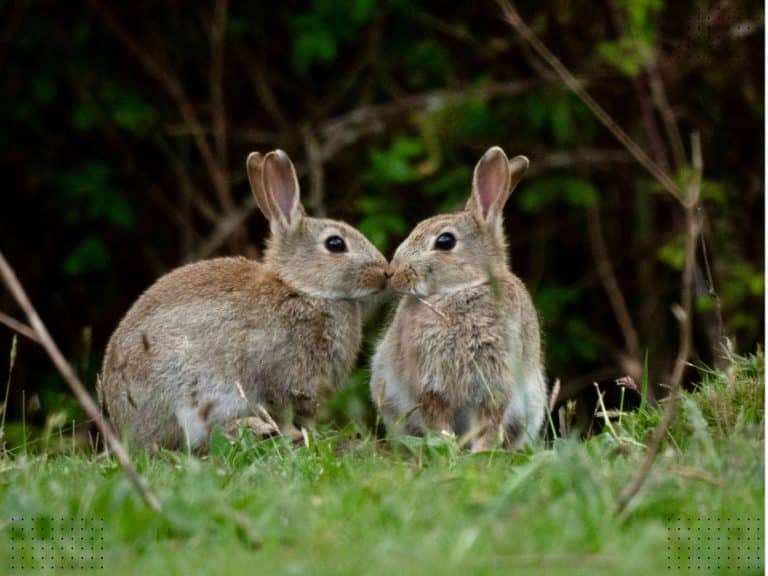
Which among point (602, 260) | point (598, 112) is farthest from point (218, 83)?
point (598, 112)

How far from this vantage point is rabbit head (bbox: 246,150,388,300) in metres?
6.37

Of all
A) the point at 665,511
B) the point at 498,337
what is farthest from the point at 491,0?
the point at 665,511

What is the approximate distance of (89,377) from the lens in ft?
31.0

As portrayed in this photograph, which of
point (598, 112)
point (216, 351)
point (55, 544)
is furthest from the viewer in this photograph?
point (216, 351)

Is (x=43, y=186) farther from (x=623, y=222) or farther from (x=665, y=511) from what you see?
(x=665, y=511)

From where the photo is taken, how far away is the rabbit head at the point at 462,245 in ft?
19.2

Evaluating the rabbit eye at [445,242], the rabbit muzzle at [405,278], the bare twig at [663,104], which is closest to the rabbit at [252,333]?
the rabbit muzzle at [405,278]

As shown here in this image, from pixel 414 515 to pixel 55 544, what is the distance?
0.91 m

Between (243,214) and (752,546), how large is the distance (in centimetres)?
630

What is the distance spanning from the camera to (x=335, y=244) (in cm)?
650

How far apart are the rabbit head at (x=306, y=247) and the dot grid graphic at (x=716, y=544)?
109 inches

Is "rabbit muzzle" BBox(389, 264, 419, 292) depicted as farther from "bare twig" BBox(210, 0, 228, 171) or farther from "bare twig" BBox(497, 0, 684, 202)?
"bare twig" BBox(210, 0, 228, 171)

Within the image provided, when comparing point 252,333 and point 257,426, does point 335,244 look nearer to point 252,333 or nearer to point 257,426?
point 252,333

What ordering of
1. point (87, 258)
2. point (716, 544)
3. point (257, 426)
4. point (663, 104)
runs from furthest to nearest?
point (87, 258)
point (663, 104)
point (257, 426)
point (716, 544)
